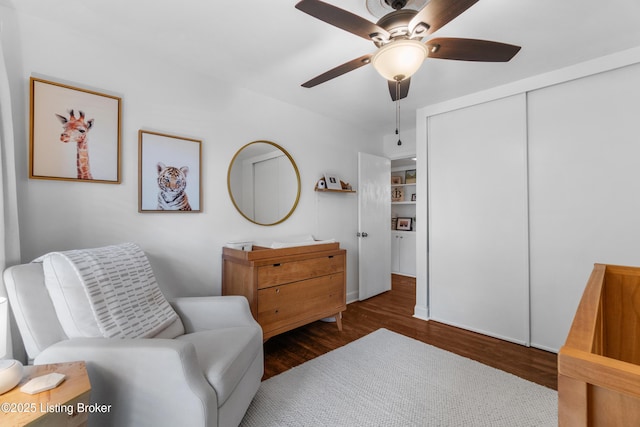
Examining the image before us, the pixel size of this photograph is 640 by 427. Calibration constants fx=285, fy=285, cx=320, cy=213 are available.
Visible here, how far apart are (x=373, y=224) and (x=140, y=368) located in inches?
123

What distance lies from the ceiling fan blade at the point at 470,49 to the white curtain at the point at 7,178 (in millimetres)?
2120

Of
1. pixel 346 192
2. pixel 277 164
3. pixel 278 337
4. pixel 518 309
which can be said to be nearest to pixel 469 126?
pixel 346 192

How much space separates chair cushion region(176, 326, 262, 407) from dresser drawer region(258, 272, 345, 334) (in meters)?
0.52

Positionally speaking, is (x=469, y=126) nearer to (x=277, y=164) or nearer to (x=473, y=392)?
(x=277, y=164)

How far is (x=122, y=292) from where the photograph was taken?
1.49 meters

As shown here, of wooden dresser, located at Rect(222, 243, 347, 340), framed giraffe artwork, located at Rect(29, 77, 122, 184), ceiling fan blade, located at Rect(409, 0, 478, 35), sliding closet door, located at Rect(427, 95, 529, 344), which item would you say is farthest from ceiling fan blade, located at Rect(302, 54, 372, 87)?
sliding closet door, located at Rect(427, 95, 529, 344)

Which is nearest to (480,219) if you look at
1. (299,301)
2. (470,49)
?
(470,49)

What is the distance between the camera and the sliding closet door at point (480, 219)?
8.30 feet

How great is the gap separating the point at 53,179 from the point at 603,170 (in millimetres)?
3759

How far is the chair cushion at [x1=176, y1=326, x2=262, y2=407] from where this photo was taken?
1.25 m

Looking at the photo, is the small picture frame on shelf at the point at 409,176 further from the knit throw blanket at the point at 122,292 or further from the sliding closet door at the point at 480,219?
the knit throw blanket at the point at 122,292

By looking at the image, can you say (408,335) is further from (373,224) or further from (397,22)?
(397,22)

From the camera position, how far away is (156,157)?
6.91 ft

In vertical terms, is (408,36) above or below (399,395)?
above
